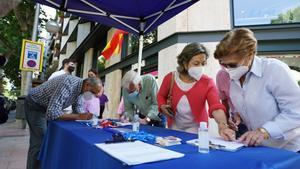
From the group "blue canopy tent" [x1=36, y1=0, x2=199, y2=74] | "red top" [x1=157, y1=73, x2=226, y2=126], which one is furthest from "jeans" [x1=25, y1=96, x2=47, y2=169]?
"red top" [x1=157, y1=73, x2=226, y2=126]

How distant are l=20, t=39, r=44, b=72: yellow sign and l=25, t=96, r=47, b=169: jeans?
344cm

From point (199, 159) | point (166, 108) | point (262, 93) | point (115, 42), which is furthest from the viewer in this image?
point (115, 42)

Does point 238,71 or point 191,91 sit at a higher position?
point 238,71

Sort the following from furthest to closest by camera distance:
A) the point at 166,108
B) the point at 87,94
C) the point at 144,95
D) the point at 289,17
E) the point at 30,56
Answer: the point at 30,56 < the point at 289,17 < the point at 87,94 < the point at 144,95 < the point at 166,108

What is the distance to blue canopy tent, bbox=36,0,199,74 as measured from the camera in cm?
339

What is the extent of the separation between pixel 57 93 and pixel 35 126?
2.32 ft

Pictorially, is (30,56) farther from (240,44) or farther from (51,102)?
(240,44)

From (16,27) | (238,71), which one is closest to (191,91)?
(238,71)

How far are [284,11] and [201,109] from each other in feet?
13.6

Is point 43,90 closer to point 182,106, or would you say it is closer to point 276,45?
point 182,106

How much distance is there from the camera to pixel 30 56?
243 inches

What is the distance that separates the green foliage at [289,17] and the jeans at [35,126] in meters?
4.83

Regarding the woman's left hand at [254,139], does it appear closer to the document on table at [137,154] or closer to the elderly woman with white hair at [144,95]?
the document on table at [137,154]

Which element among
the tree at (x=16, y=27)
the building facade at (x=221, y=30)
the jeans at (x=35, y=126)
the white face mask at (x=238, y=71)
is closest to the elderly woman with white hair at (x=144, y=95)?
the jeans at (x=35, y=126)
